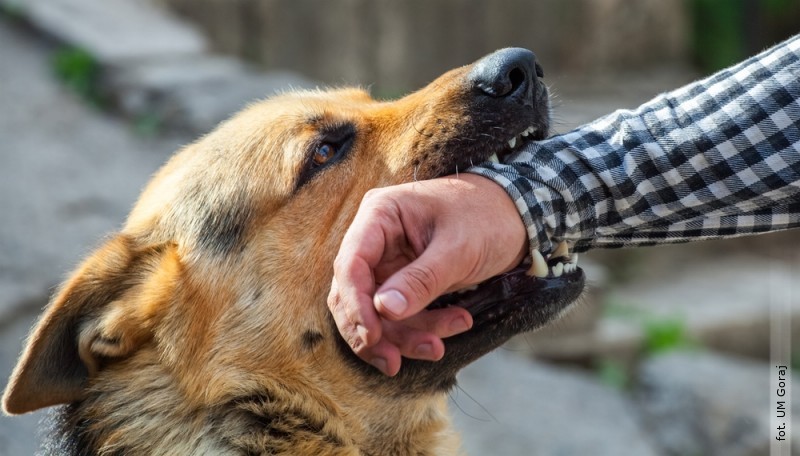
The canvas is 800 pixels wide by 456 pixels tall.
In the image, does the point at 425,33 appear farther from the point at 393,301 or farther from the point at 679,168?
the point at 393,301

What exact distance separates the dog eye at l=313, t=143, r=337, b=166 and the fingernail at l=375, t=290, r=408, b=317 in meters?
1.08

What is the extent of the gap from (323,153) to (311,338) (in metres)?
0.69

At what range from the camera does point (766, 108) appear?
3.10 m

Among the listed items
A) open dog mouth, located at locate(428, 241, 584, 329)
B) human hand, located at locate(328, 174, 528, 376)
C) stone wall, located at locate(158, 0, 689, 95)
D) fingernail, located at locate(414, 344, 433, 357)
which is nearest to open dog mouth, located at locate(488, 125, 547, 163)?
human hand, located at locate(328, 174, 528, 376)

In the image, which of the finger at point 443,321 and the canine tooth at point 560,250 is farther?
the canine tooth at point 560,250

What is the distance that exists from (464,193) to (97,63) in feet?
19.9

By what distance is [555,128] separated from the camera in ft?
12.6

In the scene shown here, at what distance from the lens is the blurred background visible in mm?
6211

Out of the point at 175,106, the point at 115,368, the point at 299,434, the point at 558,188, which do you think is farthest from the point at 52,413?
the point at 175,106

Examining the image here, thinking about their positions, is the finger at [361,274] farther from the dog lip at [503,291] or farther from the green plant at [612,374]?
the green plant at [612,374]

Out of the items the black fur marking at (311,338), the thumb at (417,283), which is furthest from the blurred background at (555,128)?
the thumb at (417,283)

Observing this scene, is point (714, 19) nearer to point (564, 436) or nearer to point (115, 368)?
point (564, 436)

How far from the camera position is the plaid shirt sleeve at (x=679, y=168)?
3084 mm

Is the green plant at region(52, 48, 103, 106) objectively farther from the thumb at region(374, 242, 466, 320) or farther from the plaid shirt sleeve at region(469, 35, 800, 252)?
the thumb at region(374, 242, 466, 320)
